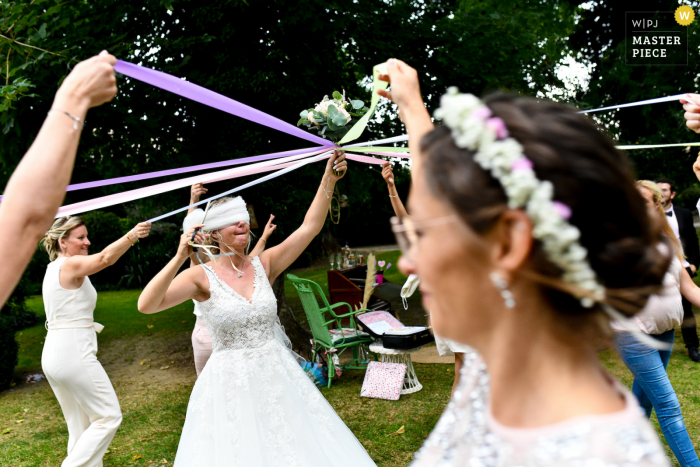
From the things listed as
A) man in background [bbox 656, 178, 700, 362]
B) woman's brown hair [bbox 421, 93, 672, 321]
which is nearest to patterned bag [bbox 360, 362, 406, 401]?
man in background [bbox 656, 178, 700, 362]

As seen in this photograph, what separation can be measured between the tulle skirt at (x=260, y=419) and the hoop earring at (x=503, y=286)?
3.06m

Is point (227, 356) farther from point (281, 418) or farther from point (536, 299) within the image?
point (536, 299)

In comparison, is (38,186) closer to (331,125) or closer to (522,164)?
(522,164)

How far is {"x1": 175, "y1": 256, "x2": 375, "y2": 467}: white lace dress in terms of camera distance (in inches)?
143

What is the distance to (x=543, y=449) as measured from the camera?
3.12 feet

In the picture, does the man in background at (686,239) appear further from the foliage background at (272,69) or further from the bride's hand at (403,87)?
the bride's hand at (403,87)

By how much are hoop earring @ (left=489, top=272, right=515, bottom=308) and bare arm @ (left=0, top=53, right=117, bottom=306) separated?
0.97 m

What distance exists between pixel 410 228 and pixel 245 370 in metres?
3.04

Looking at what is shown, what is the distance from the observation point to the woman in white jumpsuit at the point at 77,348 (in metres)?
4.60

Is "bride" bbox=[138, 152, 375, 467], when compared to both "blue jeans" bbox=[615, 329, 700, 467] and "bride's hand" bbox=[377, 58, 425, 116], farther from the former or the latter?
"blue jeans" bbox=[615, 329, 700, 467]

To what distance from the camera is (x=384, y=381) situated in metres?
7.00

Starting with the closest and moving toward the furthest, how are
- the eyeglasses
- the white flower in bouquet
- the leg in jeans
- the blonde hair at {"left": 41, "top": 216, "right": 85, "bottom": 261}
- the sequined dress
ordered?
the sequined dress < the eyeglasses < the white flower in bouquet < the leg in jeans < the blonde hair at {"left": 41, "top": 216, "right": 85, "bottom": 261}

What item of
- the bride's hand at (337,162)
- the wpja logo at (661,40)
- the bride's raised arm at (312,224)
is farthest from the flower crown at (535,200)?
the wpja logo at (661,40)

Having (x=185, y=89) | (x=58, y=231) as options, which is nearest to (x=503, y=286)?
(x=185, y=89)
